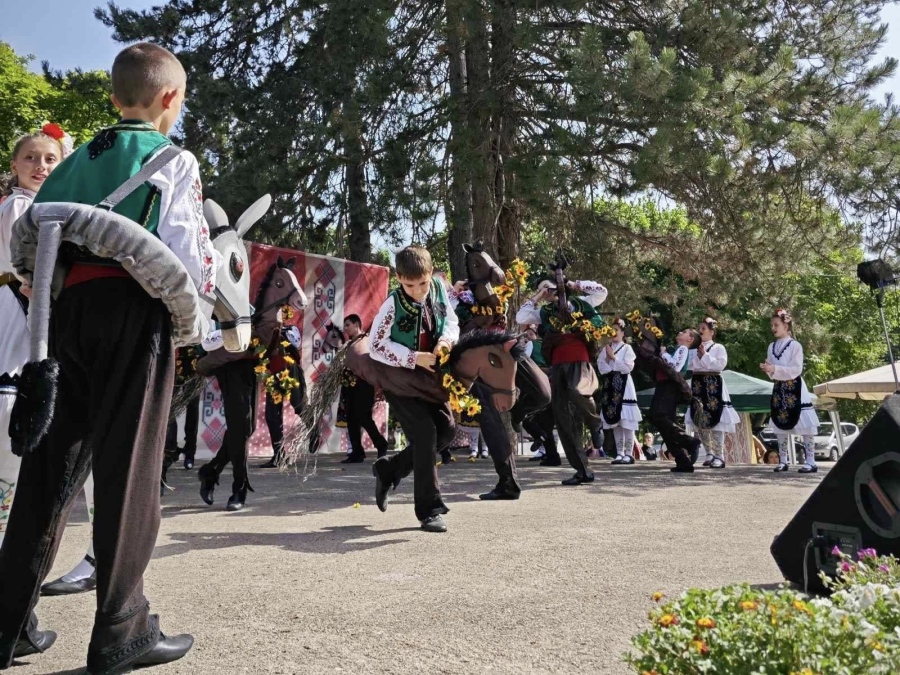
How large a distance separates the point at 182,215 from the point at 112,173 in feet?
0.83

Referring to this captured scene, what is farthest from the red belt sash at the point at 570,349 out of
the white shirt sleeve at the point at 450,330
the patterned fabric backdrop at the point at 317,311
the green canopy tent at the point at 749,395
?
the green canopy tent at the point at 749,395

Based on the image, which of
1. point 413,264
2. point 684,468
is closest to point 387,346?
point 413,264

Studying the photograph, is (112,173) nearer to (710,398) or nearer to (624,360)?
(710,398)

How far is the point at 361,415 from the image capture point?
13.0 m

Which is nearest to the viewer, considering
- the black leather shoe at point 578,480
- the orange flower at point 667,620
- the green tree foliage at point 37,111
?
the orange flower at point 667,620

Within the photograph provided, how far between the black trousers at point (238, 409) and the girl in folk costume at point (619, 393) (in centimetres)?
775

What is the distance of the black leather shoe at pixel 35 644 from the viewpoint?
9.12 feet

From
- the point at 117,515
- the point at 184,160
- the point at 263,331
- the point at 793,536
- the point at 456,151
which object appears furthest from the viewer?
the point at 456,151

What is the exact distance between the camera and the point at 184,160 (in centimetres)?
285

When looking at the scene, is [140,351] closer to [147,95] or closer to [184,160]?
[184,160]

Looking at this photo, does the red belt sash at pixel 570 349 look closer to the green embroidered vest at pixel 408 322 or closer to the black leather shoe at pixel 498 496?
the black leather shoe at pixel 498 496

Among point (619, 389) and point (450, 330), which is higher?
point (450, 330)

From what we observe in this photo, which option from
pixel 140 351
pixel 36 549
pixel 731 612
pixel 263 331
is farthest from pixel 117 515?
pixel 263 331

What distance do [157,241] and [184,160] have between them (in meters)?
0.32
